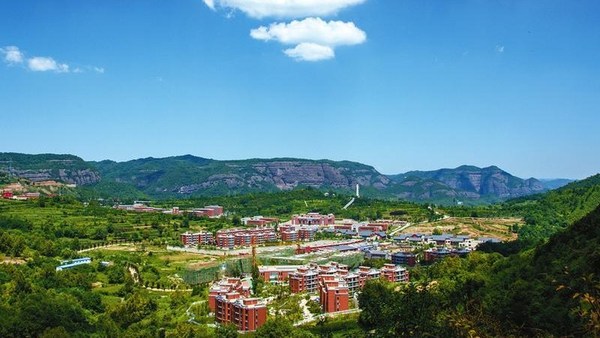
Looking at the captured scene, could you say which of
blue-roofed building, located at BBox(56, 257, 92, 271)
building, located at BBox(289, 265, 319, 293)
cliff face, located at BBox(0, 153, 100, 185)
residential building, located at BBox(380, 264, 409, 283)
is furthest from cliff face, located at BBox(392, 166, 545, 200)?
blue-roofed building, located at BBox(56, 257, 92, 271)

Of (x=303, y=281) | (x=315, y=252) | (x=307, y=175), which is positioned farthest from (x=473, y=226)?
(x=307, y=175)

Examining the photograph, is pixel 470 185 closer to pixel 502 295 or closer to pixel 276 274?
pixel 276 274

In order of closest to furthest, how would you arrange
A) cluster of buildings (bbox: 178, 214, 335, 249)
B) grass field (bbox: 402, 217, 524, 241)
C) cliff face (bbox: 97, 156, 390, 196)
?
cluster of buildings (bbox: 178, 214, 335, 249) → grass field (bbox: 402, 217, 524, 241) → cliff face (bbox: 97, 156, 390, 196)

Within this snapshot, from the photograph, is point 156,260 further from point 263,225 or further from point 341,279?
point 263,225

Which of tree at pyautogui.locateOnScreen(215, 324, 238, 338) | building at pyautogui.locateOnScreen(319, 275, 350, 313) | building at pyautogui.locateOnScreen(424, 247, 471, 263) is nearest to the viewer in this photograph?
tree at pyautogui.locateOnScreen(215, 324, 238, 338)

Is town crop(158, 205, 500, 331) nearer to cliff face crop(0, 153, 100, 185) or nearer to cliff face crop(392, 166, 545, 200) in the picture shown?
cliff face crop(0, 153, 100, 185)

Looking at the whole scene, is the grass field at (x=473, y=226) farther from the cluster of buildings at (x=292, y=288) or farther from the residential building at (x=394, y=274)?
the cluster of buildings at (x=292, y=288)
